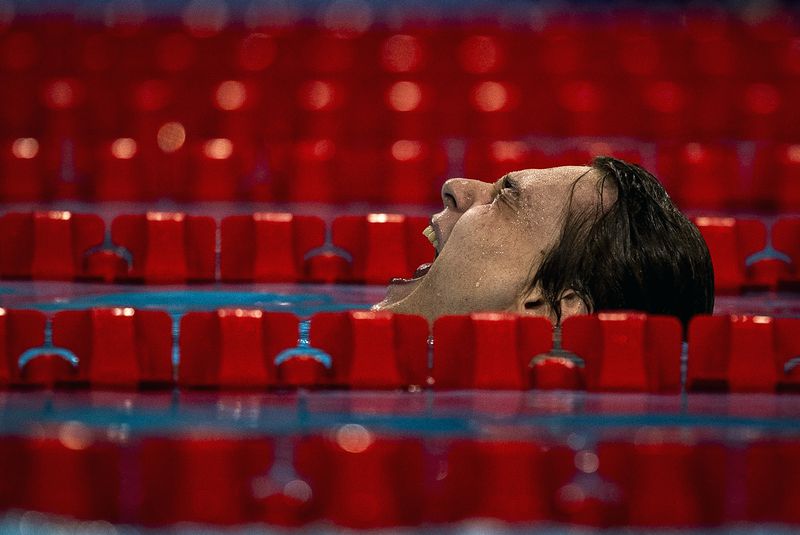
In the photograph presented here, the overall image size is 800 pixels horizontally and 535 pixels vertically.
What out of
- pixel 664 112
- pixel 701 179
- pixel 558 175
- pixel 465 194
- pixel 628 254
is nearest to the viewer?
pixel 628 254

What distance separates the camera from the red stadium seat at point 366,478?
1.91 metres

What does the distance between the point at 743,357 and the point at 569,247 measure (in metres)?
0.55

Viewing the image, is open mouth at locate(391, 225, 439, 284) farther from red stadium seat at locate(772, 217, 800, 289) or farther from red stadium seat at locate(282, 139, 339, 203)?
red stadium seat at locate(282, 139, 339, 203)

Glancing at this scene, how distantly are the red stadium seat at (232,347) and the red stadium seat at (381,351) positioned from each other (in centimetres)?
13

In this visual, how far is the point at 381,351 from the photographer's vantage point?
2.34 m

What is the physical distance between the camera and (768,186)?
4246mm

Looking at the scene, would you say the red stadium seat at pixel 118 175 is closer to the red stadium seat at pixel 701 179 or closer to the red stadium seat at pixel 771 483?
the red stadium seat at pixel 701 179

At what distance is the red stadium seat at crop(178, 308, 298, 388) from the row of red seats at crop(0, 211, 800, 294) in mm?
1113

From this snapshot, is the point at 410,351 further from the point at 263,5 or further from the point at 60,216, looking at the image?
the point at 263,5

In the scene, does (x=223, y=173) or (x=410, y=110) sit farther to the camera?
(x=410, y=110)

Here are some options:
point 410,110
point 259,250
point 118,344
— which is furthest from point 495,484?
point 410,110

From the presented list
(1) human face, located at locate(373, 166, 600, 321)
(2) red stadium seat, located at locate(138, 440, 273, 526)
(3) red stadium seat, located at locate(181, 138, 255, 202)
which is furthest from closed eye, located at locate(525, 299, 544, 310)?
(3) red stadium seat, located at locate(181, 138, 255, 202)

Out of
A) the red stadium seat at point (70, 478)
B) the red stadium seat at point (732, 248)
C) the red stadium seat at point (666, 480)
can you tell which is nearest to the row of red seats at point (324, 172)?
the red stadium seat at point (732, 248)

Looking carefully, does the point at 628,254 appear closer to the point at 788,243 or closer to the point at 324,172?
the point at 788,243
